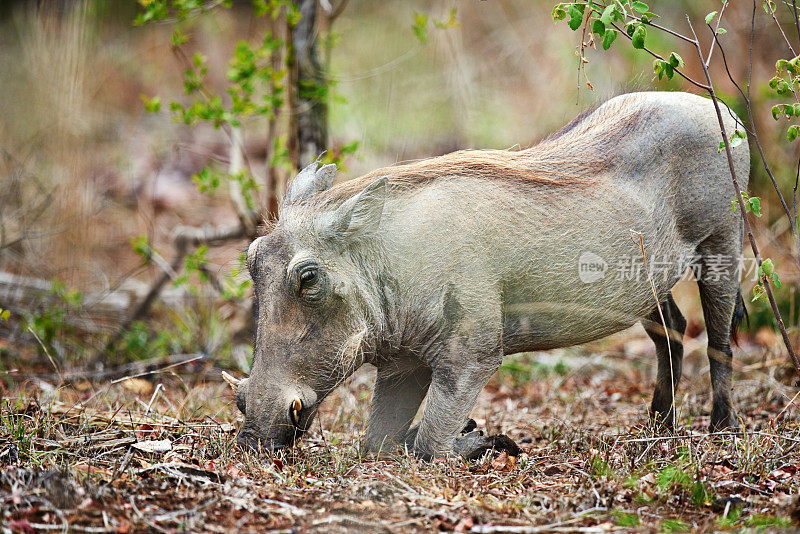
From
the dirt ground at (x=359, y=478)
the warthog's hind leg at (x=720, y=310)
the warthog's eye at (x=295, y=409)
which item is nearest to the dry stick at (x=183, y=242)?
the dirt ground at (x=359, y=478)

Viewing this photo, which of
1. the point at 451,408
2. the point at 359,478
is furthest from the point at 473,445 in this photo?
the point at 359,478

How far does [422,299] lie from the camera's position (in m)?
3.21

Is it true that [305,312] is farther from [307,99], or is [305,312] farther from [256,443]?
[307,99]

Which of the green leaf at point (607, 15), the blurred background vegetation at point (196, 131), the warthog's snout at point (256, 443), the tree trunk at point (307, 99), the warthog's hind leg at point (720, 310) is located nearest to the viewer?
the green leaf at point (607, 15)

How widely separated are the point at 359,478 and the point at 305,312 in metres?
0.65

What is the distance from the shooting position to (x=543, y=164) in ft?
11.6

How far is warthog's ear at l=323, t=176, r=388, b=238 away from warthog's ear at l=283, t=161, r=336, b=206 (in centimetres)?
24

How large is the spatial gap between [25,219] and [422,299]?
3.93 metres

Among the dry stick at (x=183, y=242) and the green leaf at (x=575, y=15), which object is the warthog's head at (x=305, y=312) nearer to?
the green leaf at (x=575, y=15)

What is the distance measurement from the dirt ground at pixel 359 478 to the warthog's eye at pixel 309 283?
598mm

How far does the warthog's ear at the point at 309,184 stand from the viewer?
3.41 metres

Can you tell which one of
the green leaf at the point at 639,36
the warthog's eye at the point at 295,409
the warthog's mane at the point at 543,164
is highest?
the green leaf at the point at 639,36

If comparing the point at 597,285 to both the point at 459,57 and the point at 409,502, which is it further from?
the point at 459,57

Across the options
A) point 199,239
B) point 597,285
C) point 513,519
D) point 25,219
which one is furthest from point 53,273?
point 513,519
